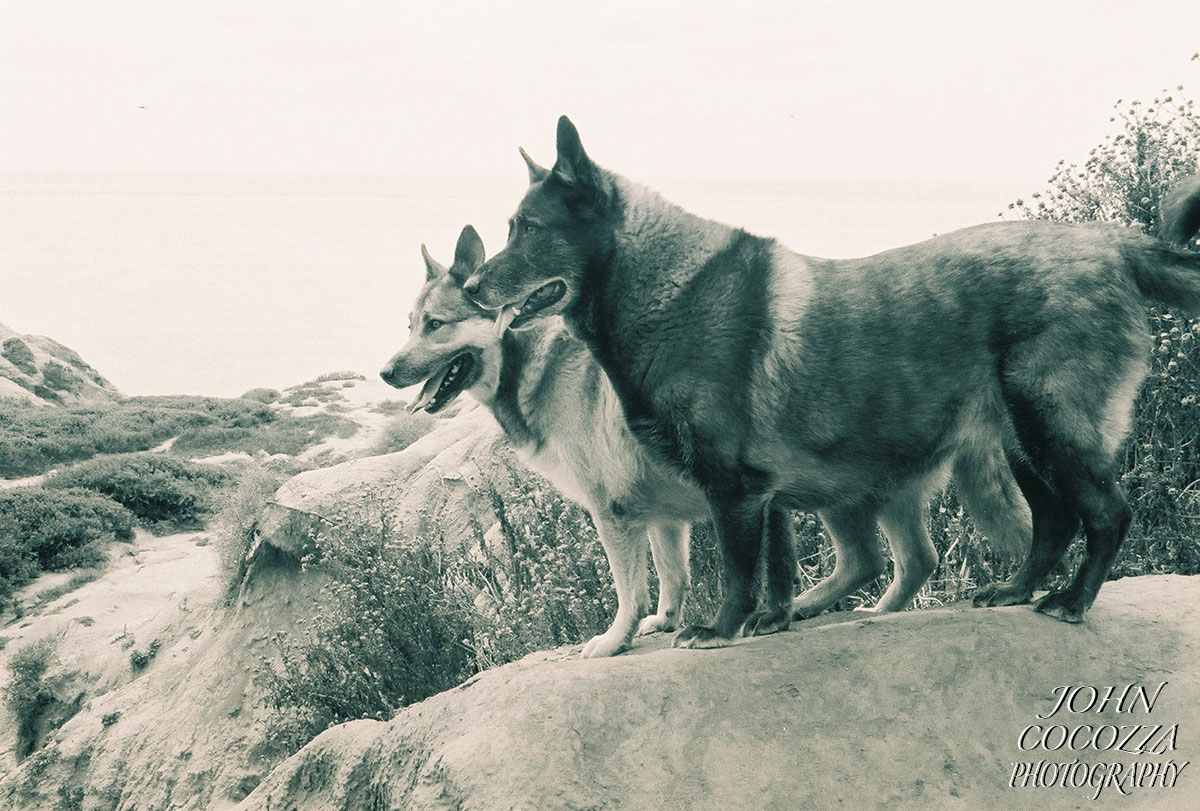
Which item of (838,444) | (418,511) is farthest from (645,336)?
(418,511)

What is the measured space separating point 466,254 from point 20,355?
89.6 feet

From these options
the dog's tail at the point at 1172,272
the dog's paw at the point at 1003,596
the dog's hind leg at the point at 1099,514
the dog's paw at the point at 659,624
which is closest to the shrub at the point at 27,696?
the dog's paw at the point at 659,624

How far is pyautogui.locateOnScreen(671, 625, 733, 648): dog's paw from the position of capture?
157 inches

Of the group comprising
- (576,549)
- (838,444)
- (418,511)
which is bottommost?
(418,511)

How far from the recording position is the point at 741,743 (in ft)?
11.2

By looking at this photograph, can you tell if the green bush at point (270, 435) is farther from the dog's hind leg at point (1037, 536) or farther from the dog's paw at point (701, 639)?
the dog's hind leg at point (1037, 536)

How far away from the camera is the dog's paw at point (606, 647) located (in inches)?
179

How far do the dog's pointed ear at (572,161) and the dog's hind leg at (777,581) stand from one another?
5.27 ft

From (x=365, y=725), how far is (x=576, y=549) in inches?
82.7

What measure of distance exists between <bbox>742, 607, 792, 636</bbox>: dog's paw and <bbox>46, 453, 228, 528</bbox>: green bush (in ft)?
49.6

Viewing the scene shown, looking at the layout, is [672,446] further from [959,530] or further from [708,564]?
[959,530]

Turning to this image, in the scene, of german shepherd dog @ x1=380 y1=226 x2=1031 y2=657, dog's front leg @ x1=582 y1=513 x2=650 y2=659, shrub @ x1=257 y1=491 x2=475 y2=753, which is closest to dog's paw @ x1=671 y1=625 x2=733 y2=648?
german shepherd dog @ x1=380 y1=226 x2=1031 y2=657

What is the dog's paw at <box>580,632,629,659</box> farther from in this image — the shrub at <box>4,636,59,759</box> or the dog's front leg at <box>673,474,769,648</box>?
the shrub at <box>4,636,59,759</box>

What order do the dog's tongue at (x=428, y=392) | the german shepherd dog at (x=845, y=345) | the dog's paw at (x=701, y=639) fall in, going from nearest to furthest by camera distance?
the german shepherd dog at (x=845, y=345), the dog's paw at (x=701, y=639), the dog's tongue at (x=428, y=392)
